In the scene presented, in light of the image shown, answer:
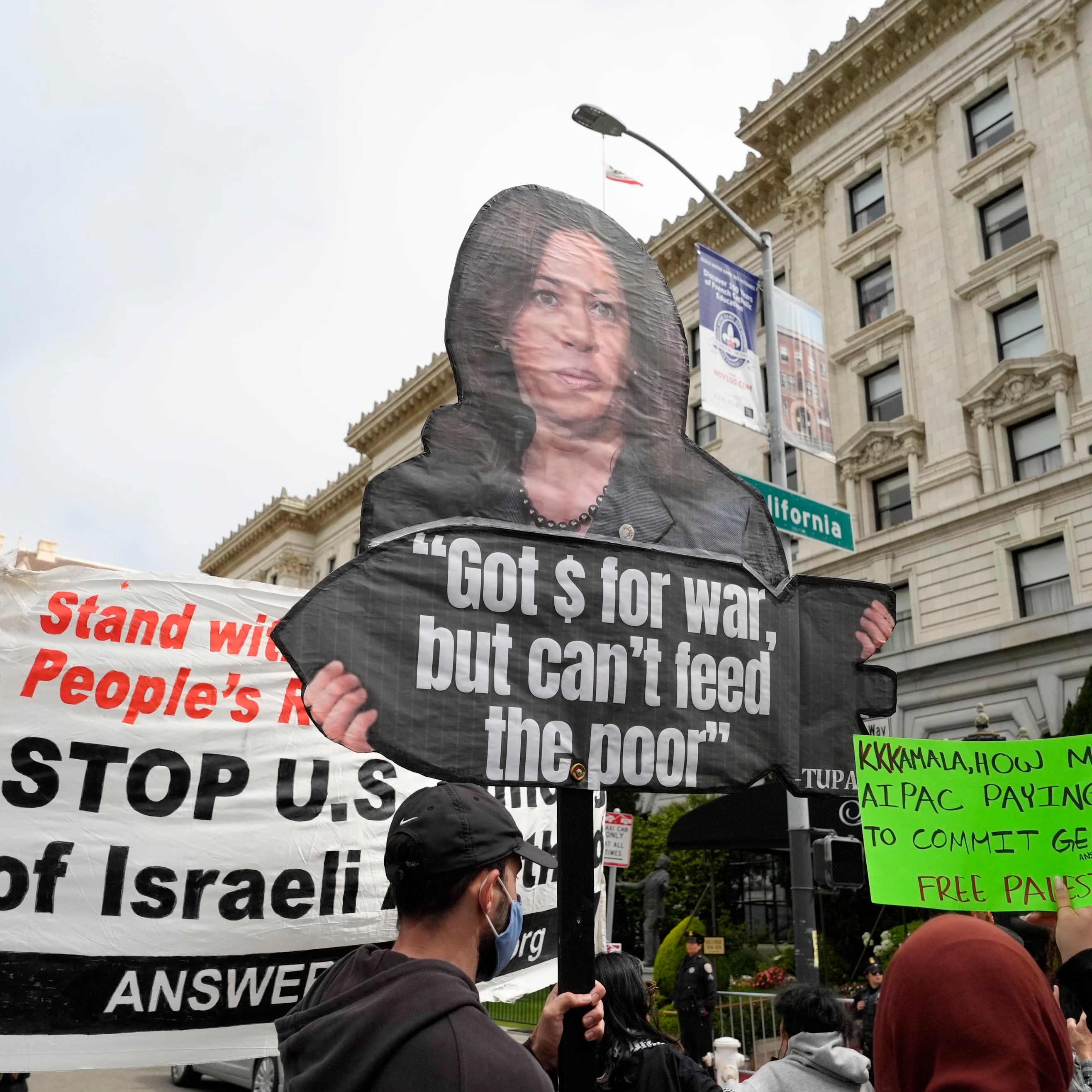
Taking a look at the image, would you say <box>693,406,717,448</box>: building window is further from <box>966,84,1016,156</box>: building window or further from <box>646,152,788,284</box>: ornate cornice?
<box>966,84,1016,156</box>: building window

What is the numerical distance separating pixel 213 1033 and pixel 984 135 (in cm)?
2724

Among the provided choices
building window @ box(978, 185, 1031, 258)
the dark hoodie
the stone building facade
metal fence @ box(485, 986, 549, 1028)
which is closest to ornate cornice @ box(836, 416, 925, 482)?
the stone building facade

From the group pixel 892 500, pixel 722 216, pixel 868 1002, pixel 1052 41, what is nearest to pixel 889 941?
pixel 868 1002

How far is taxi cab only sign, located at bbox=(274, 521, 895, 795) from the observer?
2.87 meters

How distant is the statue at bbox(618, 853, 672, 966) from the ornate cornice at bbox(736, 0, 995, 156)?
20.3 metres

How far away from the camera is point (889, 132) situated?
27156 millimetres

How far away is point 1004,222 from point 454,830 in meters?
26.1

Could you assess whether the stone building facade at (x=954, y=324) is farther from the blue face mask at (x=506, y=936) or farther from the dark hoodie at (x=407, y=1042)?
the dark hoodie at (x=407, y=1042)

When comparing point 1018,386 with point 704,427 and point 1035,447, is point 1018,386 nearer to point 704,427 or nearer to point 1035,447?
point 1035,447

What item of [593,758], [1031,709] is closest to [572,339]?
[593,758]

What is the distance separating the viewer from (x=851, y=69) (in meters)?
27.9

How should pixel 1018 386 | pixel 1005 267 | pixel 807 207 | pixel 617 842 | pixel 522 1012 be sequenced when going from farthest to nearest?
pixel 807 207 < pixel 1005 267 < pixel 1018 386 < pixel 522 1012 < pixel 617 842

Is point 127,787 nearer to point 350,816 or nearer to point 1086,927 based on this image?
point 350,816

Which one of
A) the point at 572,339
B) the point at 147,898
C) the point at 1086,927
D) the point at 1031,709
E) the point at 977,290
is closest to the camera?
the point at 1086,927
